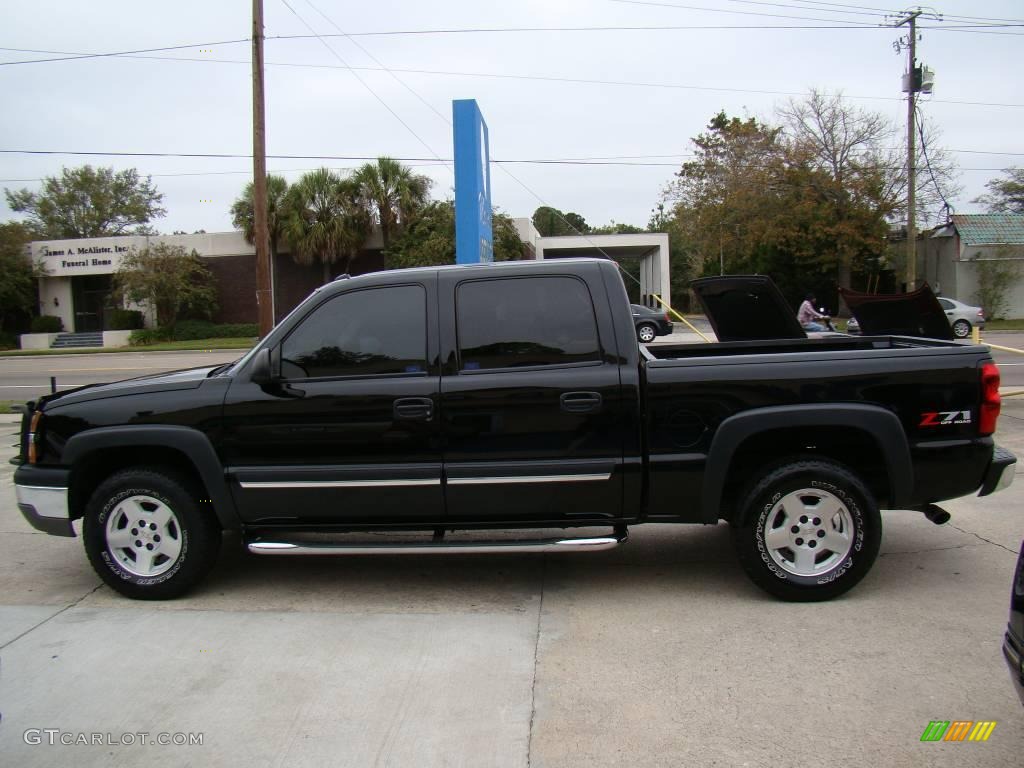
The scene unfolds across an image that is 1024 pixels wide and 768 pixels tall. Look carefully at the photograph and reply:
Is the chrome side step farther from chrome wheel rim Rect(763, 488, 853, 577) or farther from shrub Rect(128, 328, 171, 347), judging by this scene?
shrub Rect(128, 328, 171, 347)

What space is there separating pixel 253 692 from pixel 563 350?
2323 millimetres

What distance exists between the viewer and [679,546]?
5.61 m

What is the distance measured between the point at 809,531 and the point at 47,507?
4.40m

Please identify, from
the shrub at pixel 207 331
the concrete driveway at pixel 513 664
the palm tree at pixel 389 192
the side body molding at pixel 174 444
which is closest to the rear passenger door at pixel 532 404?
the concrete driveway at pixel 513 664

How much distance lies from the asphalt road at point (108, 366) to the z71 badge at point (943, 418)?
35.8ft

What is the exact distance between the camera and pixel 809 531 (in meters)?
4.39

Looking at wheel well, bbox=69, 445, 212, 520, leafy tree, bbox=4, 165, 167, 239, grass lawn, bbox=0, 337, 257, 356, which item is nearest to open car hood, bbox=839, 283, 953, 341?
wheel well, bbox=69, 445, 212, 520

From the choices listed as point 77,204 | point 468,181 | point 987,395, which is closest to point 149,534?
point 987,395

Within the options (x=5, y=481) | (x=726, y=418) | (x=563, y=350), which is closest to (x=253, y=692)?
(x=563, y=350)

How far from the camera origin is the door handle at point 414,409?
439 cm

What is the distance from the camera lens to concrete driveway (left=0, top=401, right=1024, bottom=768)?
3.15m

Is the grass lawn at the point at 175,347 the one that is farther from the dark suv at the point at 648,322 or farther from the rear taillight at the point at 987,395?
the rear taillight at the point at 987,395

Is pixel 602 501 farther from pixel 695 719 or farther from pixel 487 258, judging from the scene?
pixel 487 258

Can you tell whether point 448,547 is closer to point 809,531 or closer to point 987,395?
point 809,531
